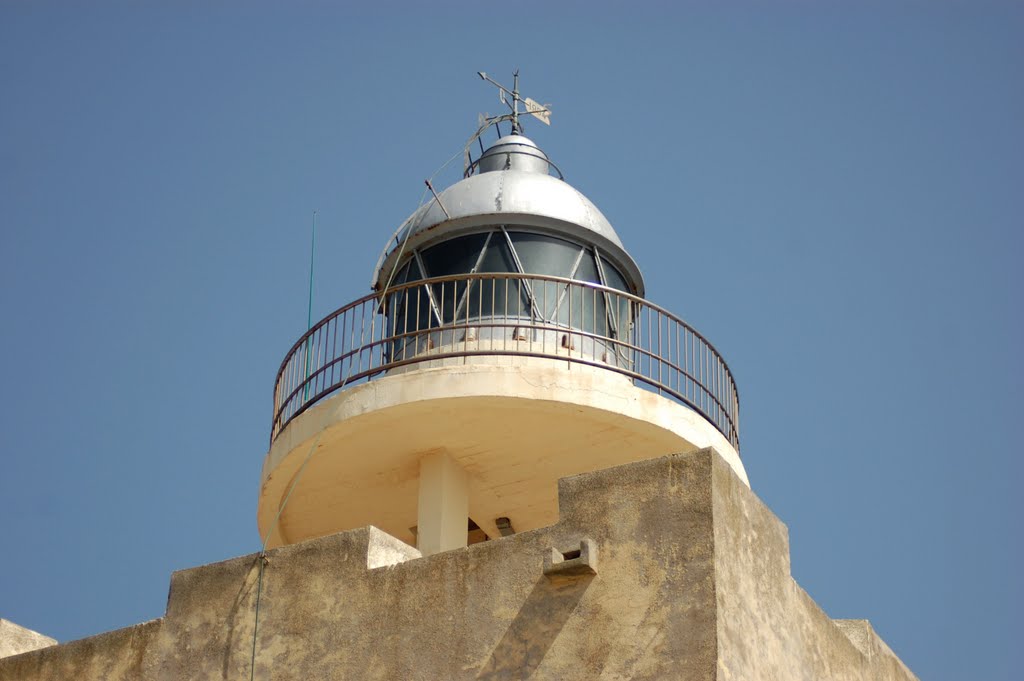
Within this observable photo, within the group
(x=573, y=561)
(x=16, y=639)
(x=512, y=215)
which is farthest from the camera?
(x=512, y=215)

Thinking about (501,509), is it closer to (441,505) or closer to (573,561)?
(441,505)

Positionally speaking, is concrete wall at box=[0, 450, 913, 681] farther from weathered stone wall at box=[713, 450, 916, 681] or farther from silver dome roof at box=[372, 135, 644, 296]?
silver dome roof at box=[372, 135, 644, 296]

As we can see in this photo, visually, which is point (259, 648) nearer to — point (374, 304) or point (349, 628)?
point (349, 628)

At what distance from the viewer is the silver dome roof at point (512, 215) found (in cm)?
1794

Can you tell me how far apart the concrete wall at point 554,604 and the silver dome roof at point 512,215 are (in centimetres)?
512

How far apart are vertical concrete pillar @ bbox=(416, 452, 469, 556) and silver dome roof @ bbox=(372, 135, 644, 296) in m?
2.50

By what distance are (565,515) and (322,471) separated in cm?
503

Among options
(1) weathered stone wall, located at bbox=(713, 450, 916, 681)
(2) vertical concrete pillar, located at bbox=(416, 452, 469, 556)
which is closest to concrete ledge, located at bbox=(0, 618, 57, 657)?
(2) vertical concrete pillar, located at bbox=(416, 452, 469, 556)

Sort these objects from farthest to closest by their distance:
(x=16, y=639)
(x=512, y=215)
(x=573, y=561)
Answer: (x=512, y=215)
(x=16, y=639)
(x=573, y=561)

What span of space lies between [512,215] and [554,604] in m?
6.32

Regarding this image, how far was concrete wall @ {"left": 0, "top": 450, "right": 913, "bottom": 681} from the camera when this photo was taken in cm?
1190

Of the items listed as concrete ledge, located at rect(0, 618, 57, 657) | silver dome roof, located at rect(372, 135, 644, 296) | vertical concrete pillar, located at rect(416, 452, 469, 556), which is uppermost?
silver dome roof, located at rect(372, 135, 644, 296)

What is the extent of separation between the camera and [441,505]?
16500mm

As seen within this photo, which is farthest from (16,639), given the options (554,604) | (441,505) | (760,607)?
(760,607)
